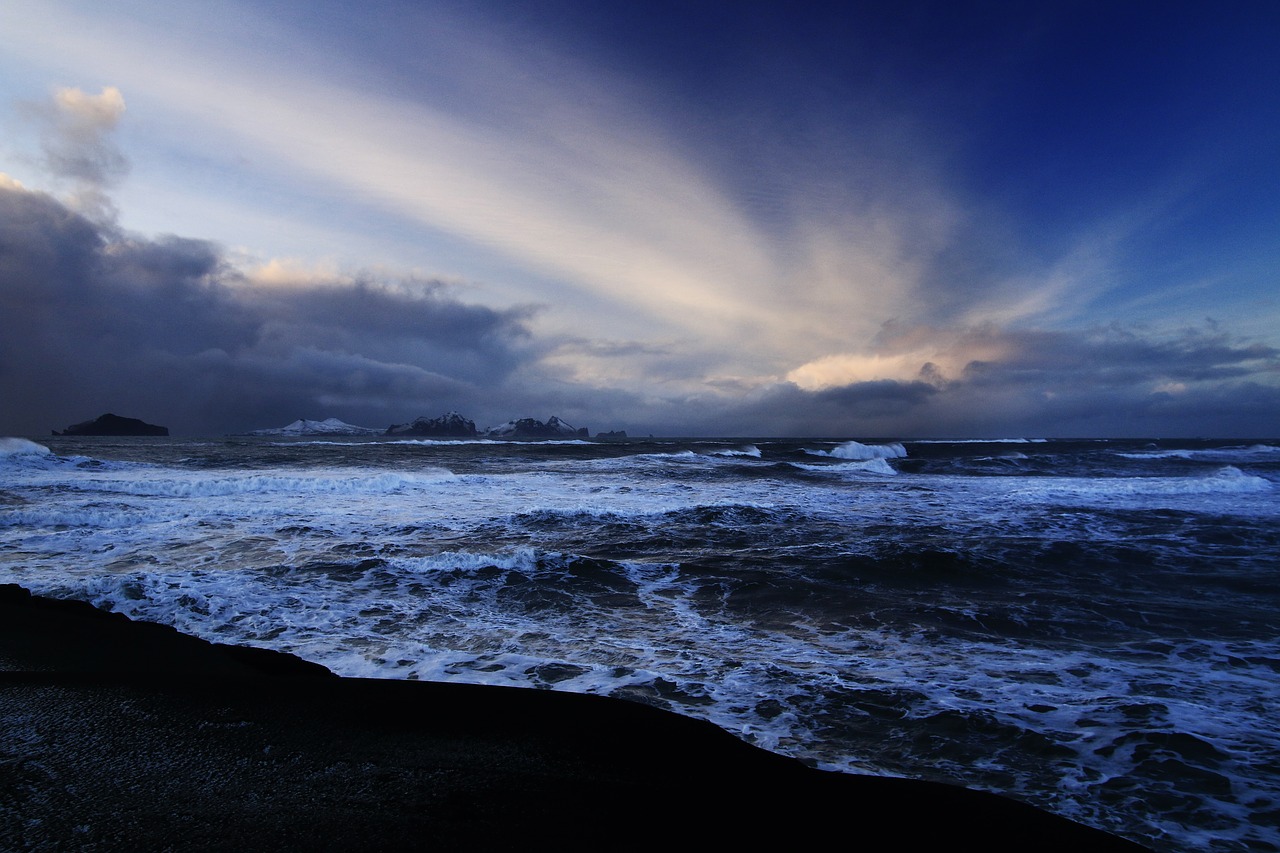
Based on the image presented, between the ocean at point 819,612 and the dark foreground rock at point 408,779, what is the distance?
65cm

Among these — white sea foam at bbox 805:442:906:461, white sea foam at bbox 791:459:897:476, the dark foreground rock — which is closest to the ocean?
the dark foreground rock

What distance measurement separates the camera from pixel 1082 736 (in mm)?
4145

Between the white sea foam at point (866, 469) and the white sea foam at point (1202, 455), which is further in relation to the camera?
the white sea foam at point (1202, 455)

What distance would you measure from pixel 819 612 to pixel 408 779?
18.4 ft

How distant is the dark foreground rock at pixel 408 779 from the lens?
2.58 m

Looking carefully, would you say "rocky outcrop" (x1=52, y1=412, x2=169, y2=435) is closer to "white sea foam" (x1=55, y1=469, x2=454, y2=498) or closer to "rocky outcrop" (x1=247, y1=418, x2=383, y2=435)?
"rocky outcrop" (x1=247, y1=418, x2=383, y2=435)

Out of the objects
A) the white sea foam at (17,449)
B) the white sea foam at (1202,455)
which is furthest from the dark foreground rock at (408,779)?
the white sea foam at (1202,455)

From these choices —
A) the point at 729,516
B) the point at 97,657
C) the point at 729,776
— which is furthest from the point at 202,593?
the point at 729,516

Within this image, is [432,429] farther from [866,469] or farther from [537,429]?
[866,469]

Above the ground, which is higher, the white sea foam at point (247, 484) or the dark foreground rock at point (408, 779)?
the white sea foam at point (247, 484)

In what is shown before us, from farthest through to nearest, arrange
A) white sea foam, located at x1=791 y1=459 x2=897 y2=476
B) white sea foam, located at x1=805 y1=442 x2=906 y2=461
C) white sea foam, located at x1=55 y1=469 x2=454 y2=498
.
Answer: white sea foam, located at x1=805 y1=442 x2=906 y2=461, white sea foam, located at x1=791 y1=459 x2=897 y2=476, white sea foam, located at x1=55 y1=469 x2=454 y2=498

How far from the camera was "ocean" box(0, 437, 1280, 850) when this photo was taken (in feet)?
12.8

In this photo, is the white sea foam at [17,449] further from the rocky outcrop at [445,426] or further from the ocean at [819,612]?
the rocky outcrop at [445,426]

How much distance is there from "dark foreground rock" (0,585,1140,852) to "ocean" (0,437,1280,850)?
2.12 ft
